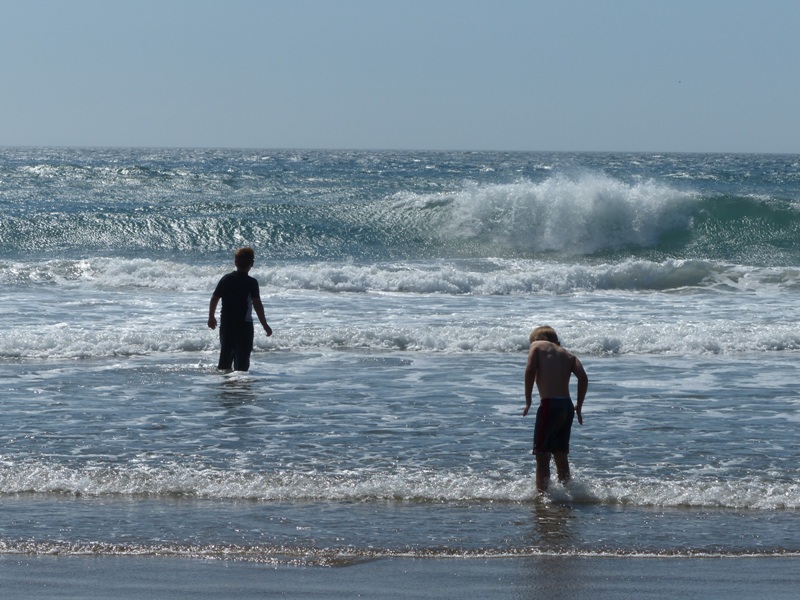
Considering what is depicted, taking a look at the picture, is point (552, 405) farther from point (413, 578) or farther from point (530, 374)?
point (413, 578)

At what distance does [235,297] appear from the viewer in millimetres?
10547

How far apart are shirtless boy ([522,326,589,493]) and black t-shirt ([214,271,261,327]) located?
4.30 meters

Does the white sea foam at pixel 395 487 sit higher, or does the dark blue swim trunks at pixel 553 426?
the dark blue swim trunks at pixel 553 426

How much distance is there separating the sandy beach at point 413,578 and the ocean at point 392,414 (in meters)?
0.14

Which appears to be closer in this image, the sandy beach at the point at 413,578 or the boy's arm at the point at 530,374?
the sandy beach at the point at 413,578

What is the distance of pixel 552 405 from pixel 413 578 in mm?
2010

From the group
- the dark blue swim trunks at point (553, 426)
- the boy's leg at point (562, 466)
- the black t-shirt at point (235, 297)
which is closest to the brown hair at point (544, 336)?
the dark blue swim trunks at point (553, 426)

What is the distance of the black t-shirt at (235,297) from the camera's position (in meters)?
10.5

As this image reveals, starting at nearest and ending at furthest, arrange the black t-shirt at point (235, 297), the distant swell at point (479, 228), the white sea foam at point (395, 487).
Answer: the white sea foam at point (395, 487) → the black t-shirt at point (235, 297) → the distant swell at point (479, 228)

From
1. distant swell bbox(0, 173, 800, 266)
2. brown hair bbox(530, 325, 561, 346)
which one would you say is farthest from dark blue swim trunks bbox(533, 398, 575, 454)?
distant swell bbox(0, 173, 800, 266)

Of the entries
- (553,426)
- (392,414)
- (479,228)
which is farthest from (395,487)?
(479,228)

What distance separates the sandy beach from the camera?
16.2 ft

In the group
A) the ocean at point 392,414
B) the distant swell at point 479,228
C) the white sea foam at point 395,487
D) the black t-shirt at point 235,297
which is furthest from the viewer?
the distant swell at point 479,228

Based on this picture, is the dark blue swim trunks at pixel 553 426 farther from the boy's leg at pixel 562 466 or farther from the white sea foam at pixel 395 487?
the white sea foam at pixel 395 487
